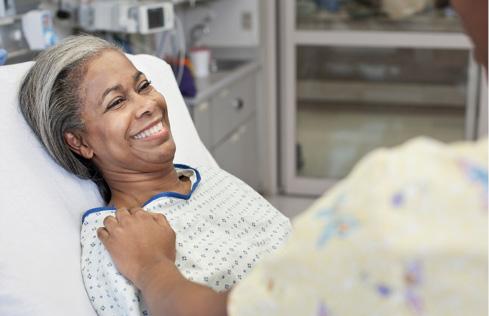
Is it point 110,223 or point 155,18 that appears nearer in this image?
point 110,223

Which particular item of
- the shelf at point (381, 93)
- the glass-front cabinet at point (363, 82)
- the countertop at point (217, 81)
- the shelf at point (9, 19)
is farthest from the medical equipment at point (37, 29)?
the shelf at point (381, 93)

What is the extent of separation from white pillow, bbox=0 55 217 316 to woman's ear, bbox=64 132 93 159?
6 centimetres

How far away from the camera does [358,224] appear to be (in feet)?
2.68

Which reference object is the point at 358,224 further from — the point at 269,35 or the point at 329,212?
the point at 269,35

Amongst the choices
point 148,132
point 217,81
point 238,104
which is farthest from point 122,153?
point 238,104

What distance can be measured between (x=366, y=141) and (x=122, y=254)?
10.5 ft

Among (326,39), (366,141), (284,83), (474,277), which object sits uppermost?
(474,277)

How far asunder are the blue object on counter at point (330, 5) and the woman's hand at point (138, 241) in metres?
2.86

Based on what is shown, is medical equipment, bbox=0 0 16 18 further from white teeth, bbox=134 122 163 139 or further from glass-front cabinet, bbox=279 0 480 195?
glass-front cabinet, bbox=279 0 480 195

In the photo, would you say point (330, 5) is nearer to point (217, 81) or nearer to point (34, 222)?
point (217, 81)

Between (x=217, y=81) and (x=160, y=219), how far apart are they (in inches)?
84.0

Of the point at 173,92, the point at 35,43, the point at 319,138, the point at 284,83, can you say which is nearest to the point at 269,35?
the point at 284,83

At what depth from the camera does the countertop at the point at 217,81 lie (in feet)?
10.9

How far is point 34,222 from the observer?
160cm
